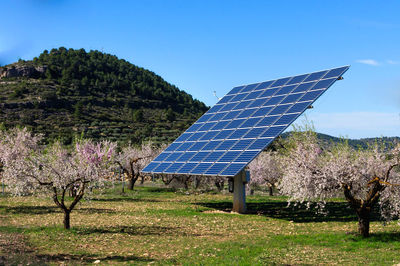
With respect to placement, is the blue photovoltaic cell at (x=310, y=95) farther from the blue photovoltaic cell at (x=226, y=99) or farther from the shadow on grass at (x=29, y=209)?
the shadow on grass at (x=29, y=209)

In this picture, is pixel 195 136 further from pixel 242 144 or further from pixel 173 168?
pixel 242 144

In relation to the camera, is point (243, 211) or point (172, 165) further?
point (172, 165)

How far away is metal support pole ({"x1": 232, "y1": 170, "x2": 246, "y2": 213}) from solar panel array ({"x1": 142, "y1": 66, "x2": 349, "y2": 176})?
94.5 inches

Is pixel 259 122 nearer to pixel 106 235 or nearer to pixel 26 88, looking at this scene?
pixel 106 235

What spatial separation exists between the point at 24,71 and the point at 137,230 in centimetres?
11000

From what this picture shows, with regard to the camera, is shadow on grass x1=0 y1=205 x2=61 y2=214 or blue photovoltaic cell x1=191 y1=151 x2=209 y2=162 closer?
shadow on grass x1=0 y1=205 x2=61 y2=214

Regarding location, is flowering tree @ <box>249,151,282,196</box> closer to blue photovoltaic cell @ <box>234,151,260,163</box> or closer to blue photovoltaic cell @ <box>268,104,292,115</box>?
blue photovoltaic cell @ <box>268,104,292,115</box>

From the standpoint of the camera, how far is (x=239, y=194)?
92.0 feet

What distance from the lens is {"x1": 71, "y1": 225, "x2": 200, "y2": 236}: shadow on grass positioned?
64.8 feet

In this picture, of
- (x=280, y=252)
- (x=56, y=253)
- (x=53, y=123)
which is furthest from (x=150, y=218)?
(x=53, y=123)

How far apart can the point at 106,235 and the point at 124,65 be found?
436 ft

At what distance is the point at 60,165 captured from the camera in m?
21.1

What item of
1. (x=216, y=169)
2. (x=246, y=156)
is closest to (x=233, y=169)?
(x=246, y=156)

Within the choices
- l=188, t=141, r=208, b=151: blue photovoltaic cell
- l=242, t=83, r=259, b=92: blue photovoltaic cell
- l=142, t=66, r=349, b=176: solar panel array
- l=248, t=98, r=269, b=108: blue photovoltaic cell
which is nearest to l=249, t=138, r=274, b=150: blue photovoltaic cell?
l=142, t=66, r=349, b=176: solar panel array
